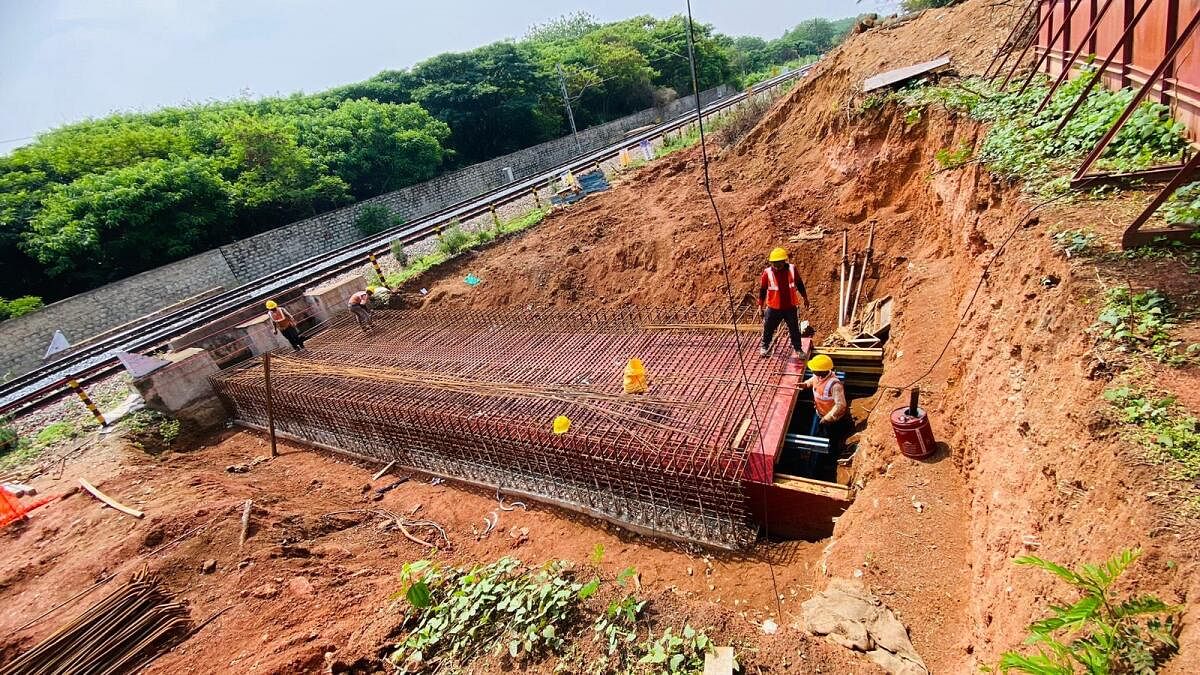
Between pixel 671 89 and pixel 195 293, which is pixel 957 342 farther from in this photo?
pixel 671 89

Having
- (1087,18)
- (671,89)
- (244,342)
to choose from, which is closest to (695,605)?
(1087,18)

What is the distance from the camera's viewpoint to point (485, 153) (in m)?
33.2

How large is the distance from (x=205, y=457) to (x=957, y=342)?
11.8 metres

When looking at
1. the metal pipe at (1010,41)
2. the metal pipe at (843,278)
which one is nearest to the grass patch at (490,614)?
the metal pipe at (843,278)

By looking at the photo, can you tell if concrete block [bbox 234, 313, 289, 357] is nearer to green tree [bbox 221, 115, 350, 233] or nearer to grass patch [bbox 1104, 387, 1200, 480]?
green tree [bbox 221, 115, 350, 233]

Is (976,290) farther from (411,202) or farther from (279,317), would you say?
(411,202)

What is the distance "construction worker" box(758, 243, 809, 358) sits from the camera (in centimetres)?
621

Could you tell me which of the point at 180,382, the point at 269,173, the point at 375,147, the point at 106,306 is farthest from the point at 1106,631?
the point at 375,147

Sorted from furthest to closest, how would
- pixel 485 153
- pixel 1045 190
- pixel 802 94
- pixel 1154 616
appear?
pixel 485 153
pixel 802 94
pixel 1045 190
pixel 1154 616

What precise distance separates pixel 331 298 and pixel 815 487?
1198 centimetres

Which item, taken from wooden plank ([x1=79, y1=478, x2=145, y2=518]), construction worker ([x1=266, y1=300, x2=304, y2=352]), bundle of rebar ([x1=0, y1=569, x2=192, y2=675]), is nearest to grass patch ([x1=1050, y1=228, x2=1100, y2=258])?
bundle of rebar ([x1=0, y1=569, x2=192, y2=675])

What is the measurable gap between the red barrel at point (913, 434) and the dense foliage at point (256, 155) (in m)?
22.9

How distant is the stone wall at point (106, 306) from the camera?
13891 millimetres

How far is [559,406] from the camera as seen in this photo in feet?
21.5
